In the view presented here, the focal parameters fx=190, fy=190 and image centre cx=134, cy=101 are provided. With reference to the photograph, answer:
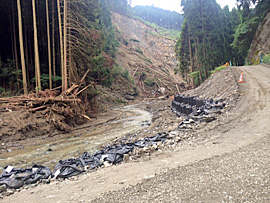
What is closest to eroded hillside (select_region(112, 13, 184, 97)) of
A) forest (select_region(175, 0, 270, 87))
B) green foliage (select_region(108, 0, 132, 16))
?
green foliage (select_region(108, 0, 132, 16))

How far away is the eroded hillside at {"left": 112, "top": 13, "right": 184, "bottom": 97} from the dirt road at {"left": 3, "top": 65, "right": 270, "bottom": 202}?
30987mm

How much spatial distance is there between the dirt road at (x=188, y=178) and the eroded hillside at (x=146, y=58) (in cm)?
Answer: 3099

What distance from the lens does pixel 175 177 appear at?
304 centimetres

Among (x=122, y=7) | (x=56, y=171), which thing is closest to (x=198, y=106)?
(x=56, y=171)

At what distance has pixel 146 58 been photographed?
1977 inches

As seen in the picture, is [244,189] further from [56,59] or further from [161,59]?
[161,59]

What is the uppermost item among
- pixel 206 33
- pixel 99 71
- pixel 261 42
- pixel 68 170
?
pixel 206 33

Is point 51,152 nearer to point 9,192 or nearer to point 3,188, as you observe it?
point 3,188

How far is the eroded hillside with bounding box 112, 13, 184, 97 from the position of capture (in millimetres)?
38562

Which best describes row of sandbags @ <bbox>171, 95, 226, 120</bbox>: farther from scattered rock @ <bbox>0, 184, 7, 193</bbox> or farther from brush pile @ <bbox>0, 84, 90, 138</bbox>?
brush pile @ <bbox>0, 84, 90, 138</bbox>

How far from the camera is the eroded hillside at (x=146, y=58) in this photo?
38562mm

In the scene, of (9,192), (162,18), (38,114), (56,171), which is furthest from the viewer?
(162,18)

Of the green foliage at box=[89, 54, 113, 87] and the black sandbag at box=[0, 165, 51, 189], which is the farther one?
the green foliage at box=[89, 54, 113, 87]

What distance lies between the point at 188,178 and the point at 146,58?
4897 cm
